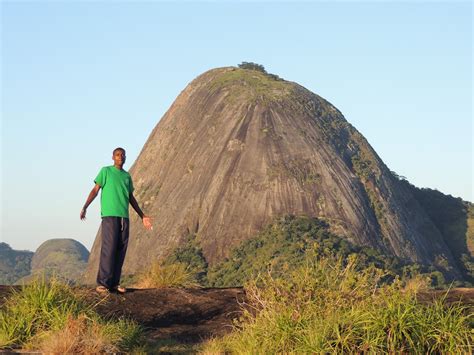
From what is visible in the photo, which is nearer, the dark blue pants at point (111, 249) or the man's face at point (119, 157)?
the dark blue pants at point (111, 249)

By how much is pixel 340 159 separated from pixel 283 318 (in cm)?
8775

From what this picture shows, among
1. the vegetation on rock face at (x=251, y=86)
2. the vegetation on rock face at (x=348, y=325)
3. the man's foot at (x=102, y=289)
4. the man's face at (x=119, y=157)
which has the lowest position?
the vegetation on rock face at (x=348, y=325)

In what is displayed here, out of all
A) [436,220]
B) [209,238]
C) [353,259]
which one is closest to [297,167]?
[209,238]

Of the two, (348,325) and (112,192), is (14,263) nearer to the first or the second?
(112,192)

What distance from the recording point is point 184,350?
11000mm

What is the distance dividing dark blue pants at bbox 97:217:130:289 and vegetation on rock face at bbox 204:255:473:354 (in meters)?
2.71

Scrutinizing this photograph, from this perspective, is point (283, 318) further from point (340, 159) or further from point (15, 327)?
point (340, 159)

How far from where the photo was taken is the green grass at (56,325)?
9.66 meters

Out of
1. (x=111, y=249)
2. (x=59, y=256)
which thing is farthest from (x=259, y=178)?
(x=59, y=256)

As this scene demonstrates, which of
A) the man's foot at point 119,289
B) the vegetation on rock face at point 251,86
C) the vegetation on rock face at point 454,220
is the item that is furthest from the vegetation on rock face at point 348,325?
the vegetation on rock face at point 251,86

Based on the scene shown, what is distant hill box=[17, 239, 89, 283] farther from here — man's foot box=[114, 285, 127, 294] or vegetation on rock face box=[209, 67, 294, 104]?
man's foot box=[114, 285, 127, 294]

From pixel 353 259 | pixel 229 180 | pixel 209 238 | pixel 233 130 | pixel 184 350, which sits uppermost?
pixel 233 130

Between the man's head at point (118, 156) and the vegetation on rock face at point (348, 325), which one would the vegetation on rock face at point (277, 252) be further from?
the vegetation on rock face at point (348, 325)

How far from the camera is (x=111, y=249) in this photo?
13.2 m
